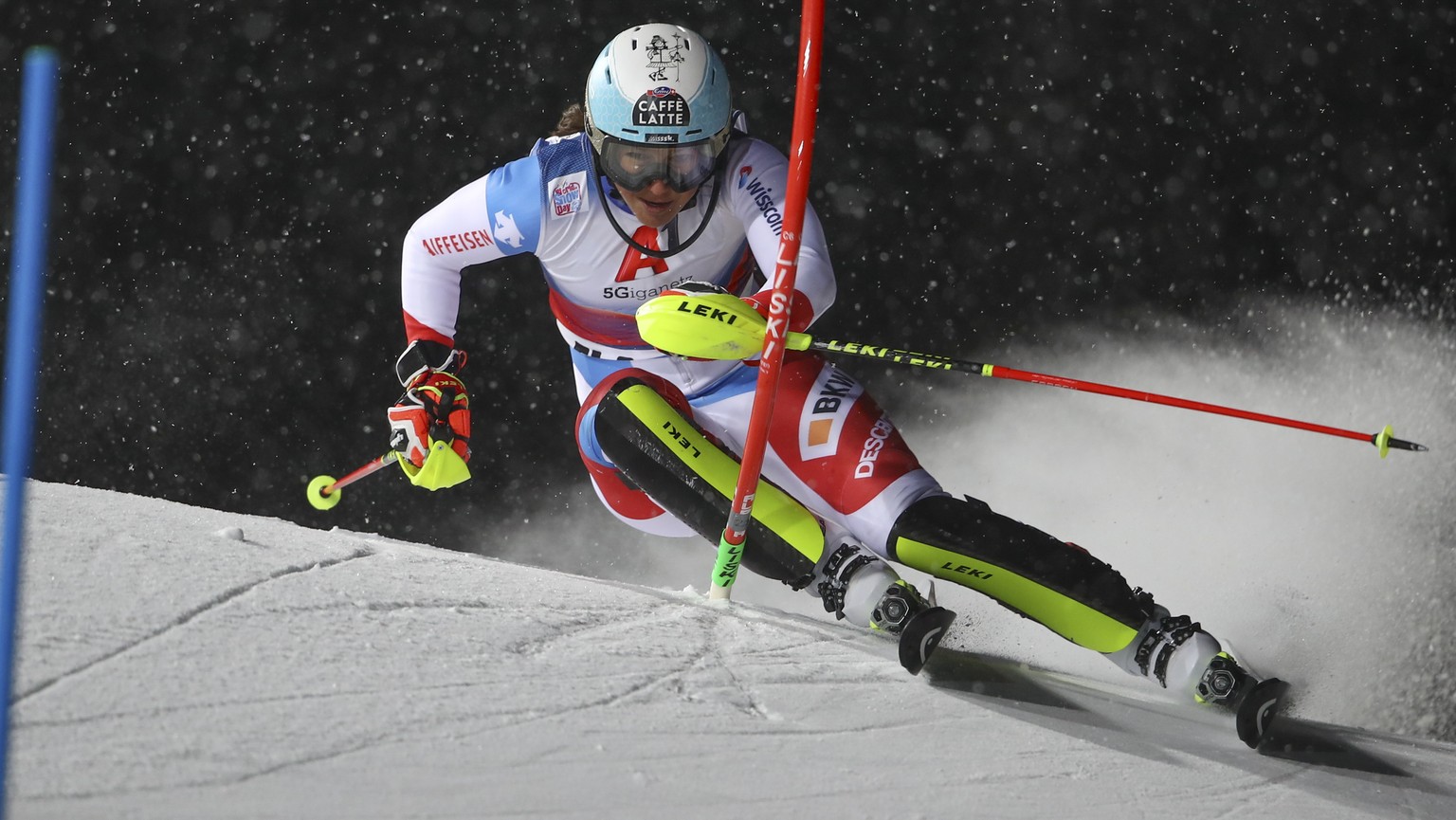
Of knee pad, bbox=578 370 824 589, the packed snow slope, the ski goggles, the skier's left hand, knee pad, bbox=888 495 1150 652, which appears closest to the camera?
the packed snow slope

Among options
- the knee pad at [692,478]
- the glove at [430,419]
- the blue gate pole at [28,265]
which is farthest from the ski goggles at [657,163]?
the blue gate pole at [28,265]

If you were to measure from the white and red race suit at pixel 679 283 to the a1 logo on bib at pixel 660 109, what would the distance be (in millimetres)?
277

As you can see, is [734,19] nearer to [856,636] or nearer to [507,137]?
[507,137]

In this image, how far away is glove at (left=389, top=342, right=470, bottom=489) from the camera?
377 centimetres

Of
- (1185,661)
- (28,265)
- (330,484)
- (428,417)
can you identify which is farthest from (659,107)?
(28,265)

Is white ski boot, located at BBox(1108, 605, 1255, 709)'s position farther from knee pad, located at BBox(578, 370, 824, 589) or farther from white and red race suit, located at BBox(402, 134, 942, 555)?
knee pad, located at BBox(578, 370, 824, 589)

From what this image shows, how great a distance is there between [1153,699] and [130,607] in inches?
94.8

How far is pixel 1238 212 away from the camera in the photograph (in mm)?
5941

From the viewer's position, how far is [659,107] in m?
3.39

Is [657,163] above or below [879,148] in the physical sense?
below

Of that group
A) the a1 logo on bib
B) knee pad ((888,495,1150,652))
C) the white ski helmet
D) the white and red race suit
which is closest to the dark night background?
the white and red race suit

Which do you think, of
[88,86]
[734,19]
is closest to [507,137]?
[734,19]

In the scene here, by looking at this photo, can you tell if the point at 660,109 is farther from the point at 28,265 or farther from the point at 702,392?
the point at 28,265

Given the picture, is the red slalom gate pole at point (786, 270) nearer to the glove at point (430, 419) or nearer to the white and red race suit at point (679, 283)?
the white and red race suit at point (679, 283)
